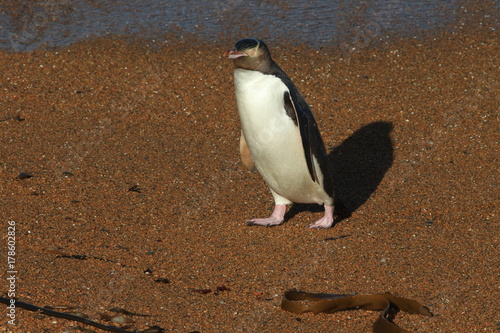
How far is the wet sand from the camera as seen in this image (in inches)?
162

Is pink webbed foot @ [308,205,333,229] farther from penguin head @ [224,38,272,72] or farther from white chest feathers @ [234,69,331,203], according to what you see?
penguin head @ [224,38,272,72]

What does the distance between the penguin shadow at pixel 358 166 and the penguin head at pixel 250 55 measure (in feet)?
3.89

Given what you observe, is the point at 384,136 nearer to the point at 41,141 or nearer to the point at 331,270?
the point at 331,270

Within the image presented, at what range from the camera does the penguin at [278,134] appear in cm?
467

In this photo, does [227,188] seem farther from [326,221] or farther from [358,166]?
[358,166]

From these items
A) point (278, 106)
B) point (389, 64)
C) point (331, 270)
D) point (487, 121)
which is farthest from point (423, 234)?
point (389, 64)

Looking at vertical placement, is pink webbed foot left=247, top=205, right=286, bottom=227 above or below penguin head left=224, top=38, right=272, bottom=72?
below

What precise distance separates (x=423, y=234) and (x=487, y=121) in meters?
2.07

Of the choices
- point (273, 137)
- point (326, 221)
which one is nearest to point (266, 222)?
point (326, 221)

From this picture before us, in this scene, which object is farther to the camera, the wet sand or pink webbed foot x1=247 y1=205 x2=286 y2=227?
pink webbed foot x1=247 y1=205 x2=286 y2=227

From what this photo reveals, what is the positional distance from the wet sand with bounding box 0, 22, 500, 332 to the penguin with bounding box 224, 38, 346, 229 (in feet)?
0.84

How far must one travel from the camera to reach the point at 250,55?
464 cm

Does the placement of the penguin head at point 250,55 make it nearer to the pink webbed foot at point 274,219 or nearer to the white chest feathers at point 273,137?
the white chest feathers at point 273,137

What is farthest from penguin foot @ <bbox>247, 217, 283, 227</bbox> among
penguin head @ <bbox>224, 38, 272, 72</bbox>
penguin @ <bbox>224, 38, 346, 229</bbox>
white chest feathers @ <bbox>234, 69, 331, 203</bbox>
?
penguin head @ <bbox>224, 38, 272, 72</bbox>
